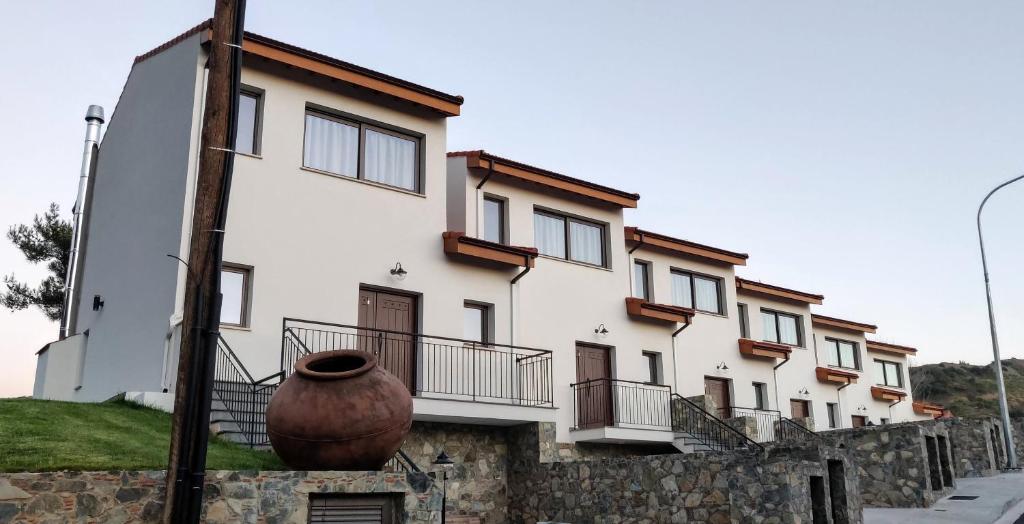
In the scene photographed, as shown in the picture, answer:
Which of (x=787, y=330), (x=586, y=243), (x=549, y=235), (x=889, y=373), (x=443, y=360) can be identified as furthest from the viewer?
(x=889, y=373)

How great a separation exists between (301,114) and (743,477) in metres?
9.89

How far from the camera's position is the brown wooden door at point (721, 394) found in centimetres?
2336

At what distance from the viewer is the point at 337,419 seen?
9742 mm

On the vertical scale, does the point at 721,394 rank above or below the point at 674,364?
below

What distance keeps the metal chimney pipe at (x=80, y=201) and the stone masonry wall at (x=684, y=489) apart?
1046cm

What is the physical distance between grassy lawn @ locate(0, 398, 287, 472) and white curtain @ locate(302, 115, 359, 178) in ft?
18.0

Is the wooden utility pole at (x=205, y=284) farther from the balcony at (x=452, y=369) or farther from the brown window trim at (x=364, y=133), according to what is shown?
the brown window trim at (x=364, y=133)

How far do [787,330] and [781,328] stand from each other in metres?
0.37

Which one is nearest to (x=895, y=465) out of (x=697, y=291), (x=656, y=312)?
(x=656, y=312)

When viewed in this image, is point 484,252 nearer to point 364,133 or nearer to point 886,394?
point 364,133

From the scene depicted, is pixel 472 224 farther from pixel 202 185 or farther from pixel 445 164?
pixel 202 185

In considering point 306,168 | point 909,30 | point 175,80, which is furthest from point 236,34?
point 909,30

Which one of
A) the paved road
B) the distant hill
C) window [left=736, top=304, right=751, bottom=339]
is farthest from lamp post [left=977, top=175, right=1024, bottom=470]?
the distant hill

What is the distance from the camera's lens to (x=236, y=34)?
8773 millimetres
